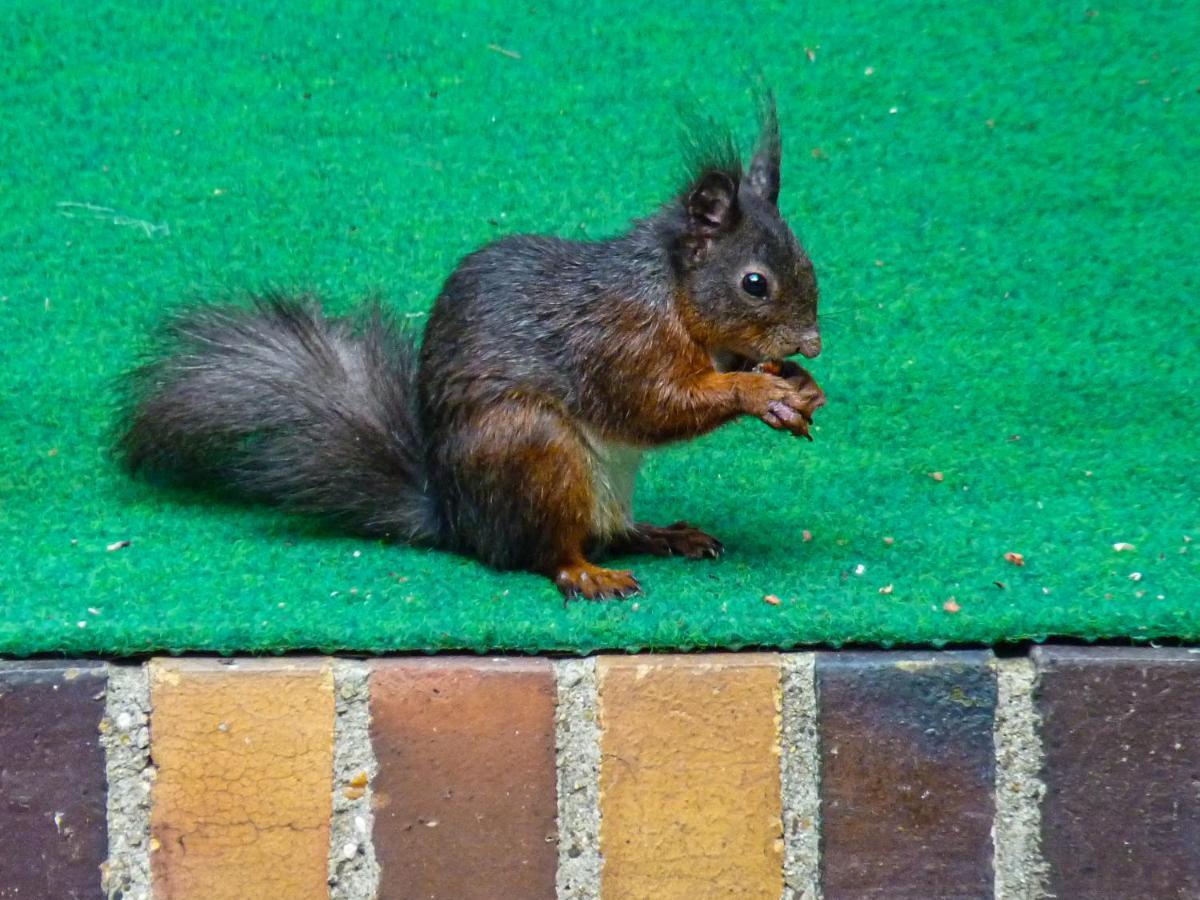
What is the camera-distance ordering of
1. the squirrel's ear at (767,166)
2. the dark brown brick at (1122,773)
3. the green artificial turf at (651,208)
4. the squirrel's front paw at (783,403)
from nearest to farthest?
the dark brown brick at (1122,773) → the green artificial turf at (651,208) → the squirrel's front paw at (783,403) → the squirrel's ear at (767,166)

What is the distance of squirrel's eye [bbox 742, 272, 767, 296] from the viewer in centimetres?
193

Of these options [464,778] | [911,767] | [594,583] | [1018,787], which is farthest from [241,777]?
[1018,787]

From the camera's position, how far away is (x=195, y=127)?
306 centimetres

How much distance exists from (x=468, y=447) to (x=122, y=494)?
0.57 meters

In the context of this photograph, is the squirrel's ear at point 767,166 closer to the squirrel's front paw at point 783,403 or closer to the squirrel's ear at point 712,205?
the squirrel's ear at point 712,205

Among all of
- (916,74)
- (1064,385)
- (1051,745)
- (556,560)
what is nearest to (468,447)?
(556,560)

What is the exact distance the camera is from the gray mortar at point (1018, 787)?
1.62 m

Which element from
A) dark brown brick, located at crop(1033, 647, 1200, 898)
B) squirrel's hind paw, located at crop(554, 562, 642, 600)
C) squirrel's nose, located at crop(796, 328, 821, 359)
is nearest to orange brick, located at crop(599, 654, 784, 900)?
squirrel's hind paw, located at crop(554, 562, 642, 600)

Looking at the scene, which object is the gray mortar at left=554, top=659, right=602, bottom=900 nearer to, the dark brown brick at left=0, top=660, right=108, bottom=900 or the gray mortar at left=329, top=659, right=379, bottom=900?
the gray mortar at left=329, top=659, right=379, bottom=900

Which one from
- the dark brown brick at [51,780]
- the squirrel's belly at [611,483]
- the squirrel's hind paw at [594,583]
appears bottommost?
the dark brown brick at [51,780]

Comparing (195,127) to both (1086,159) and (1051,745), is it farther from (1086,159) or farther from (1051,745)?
(1051,745)

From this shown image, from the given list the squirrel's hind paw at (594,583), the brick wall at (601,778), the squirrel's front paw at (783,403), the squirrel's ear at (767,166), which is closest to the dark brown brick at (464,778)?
the brick wall at (601,778)

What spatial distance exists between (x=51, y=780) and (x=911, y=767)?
0.92 meters

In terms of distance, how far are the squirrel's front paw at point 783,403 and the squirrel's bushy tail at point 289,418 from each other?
49cm
